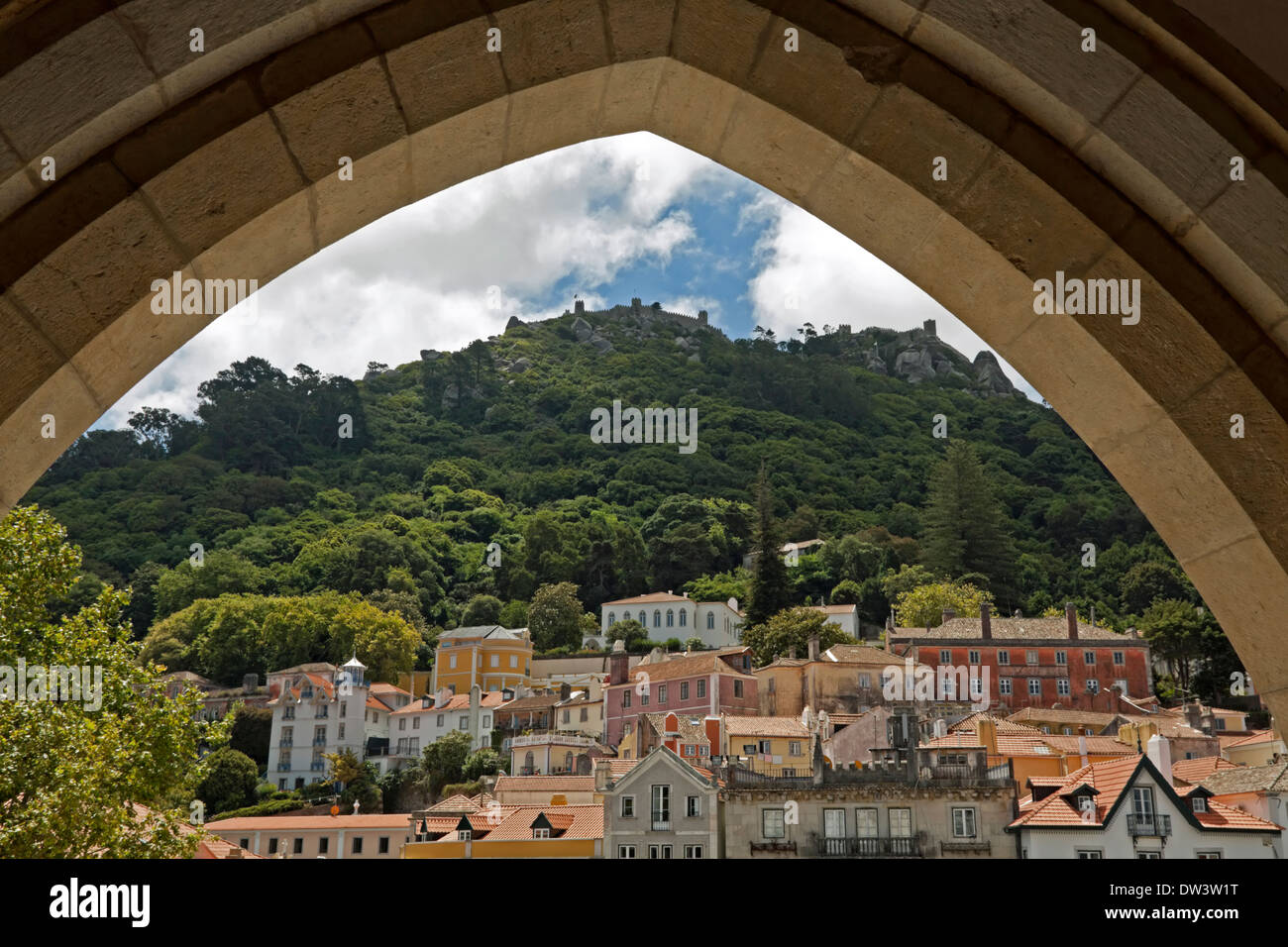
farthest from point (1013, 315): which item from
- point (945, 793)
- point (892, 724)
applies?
point (892, 724)

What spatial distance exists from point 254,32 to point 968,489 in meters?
80.1

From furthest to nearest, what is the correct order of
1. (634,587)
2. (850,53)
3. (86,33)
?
(634,587), (850,53), (86,33)

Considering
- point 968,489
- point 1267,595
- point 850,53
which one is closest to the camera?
point 1267,595

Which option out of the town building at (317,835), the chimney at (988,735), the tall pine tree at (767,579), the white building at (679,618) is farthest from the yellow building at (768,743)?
the white building at (679,618)

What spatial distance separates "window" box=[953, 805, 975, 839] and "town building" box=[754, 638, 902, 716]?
20756 millimetres

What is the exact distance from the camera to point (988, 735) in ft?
132

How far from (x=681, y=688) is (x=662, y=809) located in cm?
2251

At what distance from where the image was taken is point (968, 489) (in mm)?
78750

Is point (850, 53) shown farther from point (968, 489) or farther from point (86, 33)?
point (968, 489)

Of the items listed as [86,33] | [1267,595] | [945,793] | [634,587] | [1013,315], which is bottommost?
[945,793]

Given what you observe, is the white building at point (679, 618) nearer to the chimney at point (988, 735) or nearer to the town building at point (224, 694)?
the town building at point (224, 694)

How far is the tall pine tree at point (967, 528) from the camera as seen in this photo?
78750mm

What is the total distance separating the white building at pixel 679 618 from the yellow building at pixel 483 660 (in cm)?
691

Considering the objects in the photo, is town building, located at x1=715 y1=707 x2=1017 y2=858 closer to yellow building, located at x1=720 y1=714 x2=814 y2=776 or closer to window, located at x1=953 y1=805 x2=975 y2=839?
window, located at x1=953 y1=805 x2=975 y2=839
